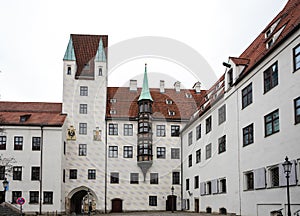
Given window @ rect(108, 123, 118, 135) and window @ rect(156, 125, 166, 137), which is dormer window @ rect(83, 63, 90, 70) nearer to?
window @ rect(108, 123, 118, 135)

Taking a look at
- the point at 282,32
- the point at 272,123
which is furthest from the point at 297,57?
the point at 272,123

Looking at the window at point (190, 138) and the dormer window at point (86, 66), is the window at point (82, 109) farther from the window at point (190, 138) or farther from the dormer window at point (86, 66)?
the window at point (190, 138)

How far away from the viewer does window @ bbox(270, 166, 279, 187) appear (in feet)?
76.8

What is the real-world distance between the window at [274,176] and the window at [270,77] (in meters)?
4.69

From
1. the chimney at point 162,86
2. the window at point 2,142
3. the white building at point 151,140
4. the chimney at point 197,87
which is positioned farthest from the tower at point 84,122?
the chimney at point 197,87

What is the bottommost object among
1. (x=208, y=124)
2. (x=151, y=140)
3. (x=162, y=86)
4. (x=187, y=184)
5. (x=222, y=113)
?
(x=187, y=184)

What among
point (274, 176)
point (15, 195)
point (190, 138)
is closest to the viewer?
point (274, 176)

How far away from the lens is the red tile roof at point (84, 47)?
52031 mm

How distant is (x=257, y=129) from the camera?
87.3 feet

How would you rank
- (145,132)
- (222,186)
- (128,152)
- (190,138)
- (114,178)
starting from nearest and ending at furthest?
(222,186) → (190,138) → (114,178) → (145,132) → (128,152)

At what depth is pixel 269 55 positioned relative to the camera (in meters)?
24.9

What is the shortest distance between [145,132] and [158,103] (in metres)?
5.17

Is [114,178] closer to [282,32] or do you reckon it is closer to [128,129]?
[128,129]

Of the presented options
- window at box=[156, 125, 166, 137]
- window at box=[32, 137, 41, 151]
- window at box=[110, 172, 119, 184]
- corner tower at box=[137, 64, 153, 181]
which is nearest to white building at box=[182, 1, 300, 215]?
corner tower at box=[137, 64, 153, 181]
